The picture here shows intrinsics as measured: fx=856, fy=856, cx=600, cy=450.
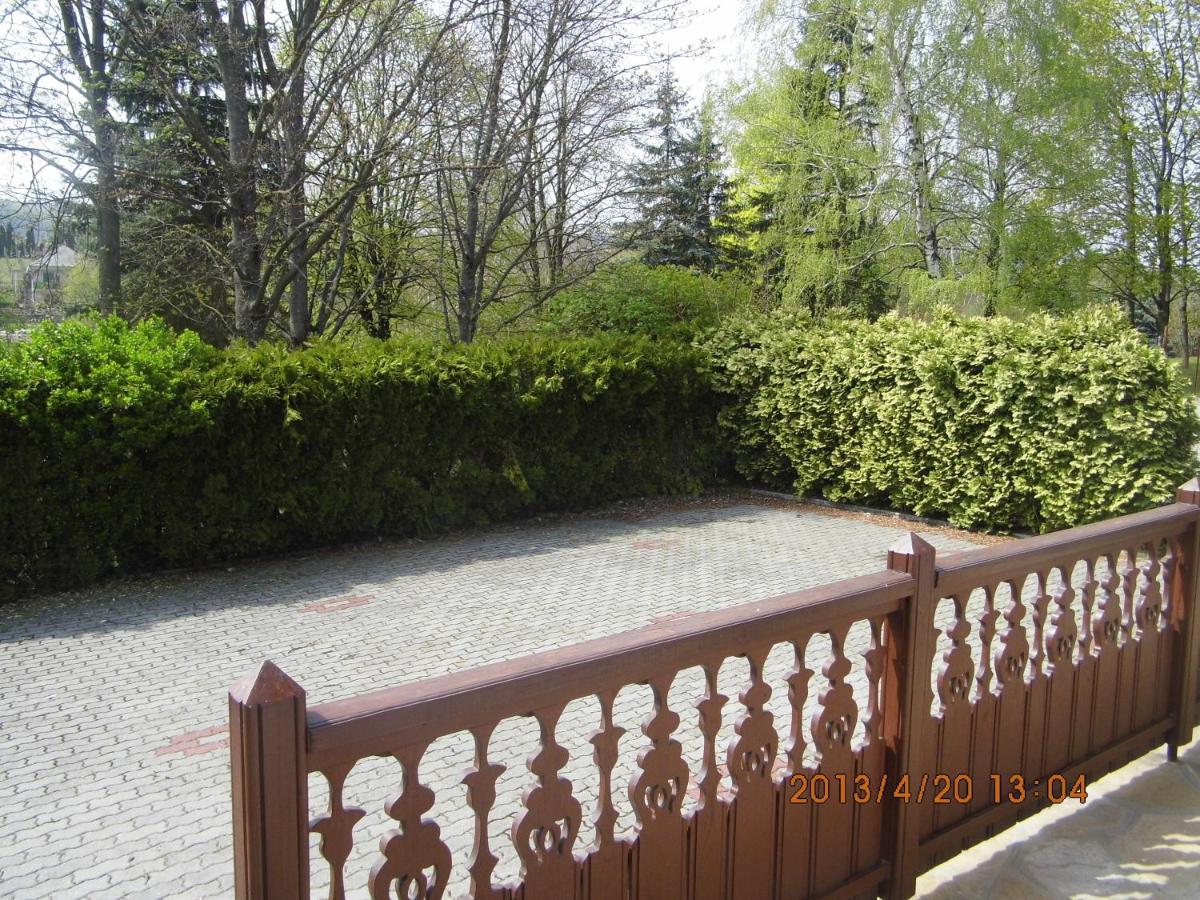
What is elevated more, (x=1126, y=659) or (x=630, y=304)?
(x=630, y=304)

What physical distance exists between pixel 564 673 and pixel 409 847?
0.44 meters

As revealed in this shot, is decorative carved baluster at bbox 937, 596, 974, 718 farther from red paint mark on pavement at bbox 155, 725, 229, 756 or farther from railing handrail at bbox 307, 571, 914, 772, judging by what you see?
red paint mark on pavement at bbox 155, 725, 229, 756

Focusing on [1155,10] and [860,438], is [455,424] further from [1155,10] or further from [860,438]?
[1155,10]

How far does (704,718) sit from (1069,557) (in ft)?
5.69

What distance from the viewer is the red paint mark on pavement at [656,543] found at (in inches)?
348

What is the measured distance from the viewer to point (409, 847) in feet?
5.22

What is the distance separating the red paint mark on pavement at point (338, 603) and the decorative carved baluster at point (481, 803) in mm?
5143

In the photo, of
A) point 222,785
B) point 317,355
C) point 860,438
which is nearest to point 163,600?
point 317,355

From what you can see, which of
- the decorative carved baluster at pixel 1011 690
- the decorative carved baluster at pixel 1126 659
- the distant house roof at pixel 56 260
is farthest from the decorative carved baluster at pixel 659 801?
the distant house roof at pixel 56 260

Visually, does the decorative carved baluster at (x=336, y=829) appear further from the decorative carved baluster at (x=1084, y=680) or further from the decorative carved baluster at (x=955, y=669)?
the decorative carved baluster at (x=1084, y=680)

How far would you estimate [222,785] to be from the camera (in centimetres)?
383

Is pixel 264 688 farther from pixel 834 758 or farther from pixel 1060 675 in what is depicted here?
pixel 1060 675

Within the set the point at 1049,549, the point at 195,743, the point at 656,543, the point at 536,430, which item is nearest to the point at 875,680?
the point at 1049,549

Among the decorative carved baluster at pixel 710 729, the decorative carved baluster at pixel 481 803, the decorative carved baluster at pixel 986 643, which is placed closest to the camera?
the decorative carved baluster at pixel 481 803
